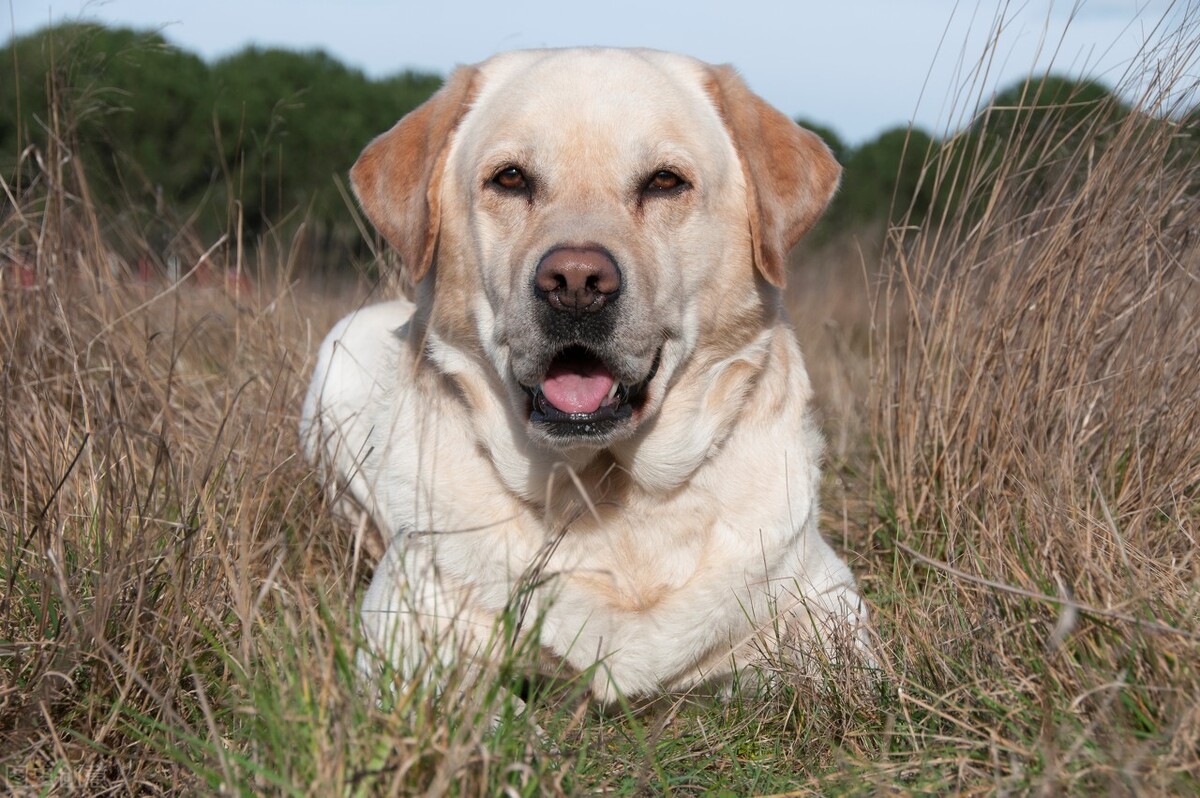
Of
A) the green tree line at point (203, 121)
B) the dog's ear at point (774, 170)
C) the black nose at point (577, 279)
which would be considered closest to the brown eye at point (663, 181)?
the dog's ear at point (774, 170)

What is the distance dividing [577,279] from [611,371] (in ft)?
0.94

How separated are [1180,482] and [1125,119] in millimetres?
1052

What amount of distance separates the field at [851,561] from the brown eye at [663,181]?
116 cm

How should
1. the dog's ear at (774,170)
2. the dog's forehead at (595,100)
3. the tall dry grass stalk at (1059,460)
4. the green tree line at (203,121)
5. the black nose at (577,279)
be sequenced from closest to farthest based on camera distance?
1. the tall dry grass stalk at (1059,460)
2. the black nose at (577,279)
3. the dog's forehead at (595,100)
4. the dog's ear at (774,170)
5. the green tree line at (203,121)

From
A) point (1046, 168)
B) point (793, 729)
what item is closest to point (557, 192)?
point (793, 729)

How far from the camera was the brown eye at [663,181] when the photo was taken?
2.96 metres

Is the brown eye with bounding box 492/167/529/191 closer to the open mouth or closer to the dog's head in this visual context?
the dog's head

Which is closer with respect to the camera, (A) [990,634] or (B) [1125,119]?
(A) [990,634]

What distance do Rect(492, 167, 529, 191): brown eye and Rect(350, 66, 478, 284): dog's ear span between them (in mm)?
240

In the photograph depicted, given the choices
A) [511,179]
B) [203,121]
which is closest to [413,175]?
[511,179]

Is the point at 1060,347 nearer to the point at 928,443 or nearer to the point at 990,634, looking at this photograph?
the point at 928,443

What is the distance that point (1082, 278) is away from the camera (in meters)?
3.37

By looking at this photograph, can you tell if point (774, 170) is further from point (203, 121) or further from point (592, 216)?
point (203, 121)

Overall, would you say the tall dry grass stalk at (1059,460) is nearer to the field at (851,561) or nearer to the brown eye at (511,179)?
the field at (851,561)
